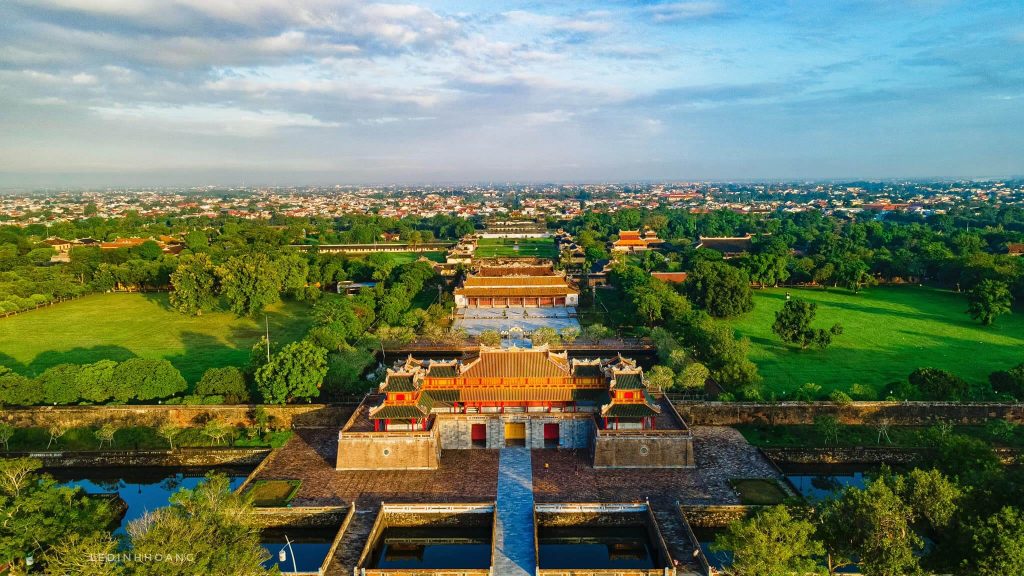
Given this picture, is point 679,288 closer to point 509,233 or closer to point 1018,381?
point 1018,381

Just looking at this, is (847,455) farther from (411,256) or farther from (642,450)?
(411,256)

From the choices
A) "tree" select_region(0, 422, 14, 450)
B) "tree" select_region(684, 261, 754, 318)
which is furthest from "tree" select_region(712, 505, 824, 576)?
"tree" select_region(684, 261, 754, 318)

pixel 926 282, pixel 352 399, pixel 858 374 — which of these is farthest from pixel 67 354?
pixel 926 282

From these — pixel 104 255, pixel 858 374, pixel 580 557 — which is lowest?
pixel 580 557

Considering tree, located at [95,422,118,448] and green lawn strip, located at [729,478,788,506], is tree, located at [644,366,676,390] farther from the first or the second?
tree, located at [95,422,118,448]

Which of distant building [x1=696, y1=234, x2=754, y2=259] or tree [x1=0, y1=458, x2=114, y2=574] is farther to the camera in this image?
distant building [x1=696, y1=234, x2=754, y2=259]

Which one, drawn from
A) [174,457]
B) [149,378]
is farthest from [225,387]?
[174,457]
